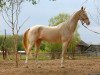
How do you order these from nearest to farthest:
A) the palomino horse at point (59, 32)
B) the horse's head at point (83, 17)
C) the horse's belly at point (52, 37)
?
the horse's head at point (83, 17), the palomino horse at point (59, 32), the horse's belly at point (52, 37)

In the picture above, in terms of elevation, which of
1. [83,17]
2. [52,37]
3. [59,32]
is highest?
[83,17]

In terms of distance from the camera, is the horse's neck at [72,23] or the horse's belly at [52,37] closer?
the horse's neck at [72,23]

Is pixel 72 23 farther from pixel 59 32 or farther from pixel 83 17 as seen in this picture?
pixel 59 32

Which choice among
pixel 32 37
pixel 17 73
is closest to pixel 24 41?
pixel 32 37

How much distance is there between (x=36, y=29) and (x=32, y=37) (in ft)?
1.22

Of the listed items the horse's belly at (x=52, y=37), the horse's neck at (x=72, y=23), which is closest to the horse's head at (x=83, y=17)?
the horse's neck at (x=72, y=23)

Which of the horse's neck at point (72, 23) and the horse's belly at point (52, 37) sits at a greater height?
the horse's neck at point (72, 23)

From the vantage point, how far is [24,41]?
46.6 feet

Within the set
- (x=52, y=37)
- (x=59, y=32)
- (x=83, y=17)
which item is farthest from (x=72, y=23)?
(x=52, y=37)

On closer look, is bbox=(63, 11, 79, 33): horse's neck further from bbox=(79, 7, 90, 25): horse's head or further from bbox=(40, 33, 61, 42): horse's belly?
bbox=(40, 33, 61, 42): horse's belly

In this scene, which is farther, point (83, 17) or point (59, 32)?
point (59, 32)

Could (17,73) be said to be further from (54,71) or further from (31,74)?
(54,71)

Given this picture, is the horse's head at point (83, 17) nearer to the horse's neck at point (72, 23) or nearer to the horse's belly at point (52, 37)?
the horse's neck at point (72, 23)

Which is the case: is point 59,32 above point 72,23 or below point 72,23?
below
